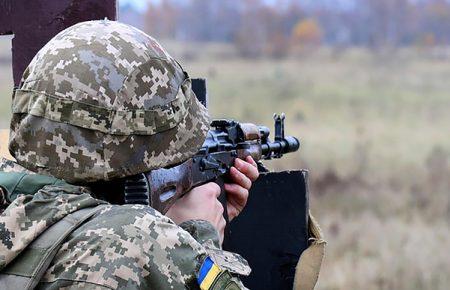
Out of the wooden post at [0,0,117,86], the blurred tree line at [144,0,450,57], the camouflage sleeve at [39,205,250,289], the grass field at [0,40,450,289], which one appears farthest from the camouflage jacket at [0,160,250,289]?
the blurred tree line at [144,0,450,57]

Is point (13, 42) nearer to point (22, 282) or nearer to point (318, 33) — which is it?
point (22, 282)

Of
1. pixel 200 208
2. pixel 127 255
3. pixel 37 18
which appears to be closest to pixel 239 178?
pixel 200 208

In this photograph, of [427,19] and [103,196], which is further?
[427,19]

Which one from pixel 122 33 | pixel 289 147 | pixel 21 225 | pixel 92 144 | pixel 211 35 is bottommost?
pixel 211 35

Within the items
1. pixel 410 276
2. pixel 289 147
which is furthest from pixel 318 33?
pixel 289 147

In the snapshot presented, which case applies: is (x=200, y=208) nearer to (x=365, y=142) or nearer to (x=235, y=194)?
(x=235, y=194)

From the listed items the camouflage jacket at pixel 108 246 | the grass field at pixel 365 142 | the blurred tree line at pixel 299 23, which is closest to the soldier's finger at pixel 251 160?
the camouflage jacket at pixel 108 246

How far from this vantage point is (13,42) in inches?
Result: 123

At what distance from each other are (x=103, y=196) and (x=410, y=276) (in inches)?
241

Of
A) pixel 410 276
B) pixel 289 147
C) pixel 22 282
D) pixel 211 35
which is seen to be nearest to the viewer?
pixel 22 282

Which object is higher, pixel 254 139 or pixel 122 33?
pixel 122 33

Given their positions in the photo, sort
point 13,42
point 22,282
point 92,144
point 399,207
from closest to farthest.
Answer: point 22,282 < point 92,144 < point 13,42 < point 399,207

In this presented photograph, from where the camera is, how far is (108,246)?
72.0 inches

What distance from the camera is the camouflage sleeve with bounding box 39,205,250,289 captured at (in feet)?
5.95
